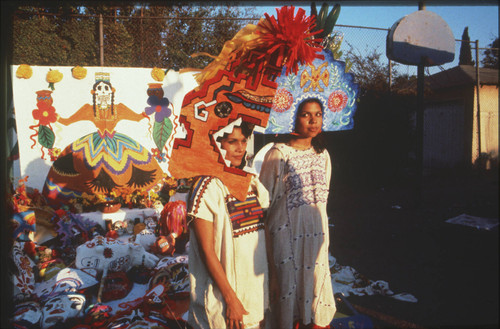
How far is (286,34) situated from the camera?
170 centimetres

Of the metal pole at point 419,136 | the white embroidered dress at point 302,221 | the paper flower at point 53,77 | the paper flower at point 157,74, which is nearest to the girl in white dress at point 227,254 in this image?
the white embroidered dress at point 302,221

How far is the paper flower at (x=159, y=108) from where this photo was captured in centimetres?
605

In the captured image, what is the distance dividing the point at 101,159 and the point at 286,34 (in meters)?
4.96

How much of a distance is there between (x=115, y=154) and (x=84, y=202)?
970 millimetres

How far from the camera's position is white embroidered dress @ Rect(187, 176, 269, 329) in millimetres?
1611

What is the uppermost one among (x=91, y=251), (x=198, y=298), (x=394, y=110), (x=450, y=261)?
(x=394, y=110)

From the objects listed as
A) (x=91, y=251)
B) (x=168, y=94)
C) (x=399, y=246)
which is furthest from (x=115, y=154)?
(x=399, y=246)

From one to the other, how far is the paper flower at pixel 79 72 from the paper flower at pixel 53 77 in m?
0.21

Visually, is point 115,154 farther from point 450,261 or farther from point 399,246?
point 450,261

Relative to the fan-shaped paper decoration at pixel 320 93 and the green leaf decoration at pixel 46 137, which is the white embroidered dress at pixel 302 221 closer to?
the fan-shaped paper decoration at pixel 320 93

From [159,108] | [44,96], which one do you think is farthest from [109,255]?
[44,96]

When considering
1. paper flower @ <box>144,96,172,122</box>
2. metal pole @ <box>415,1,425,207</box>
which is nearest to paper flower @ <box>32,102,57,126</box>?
paper flower @ <box>144,96,172,122</box>

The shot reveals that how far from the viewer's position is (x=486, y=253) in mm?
4422

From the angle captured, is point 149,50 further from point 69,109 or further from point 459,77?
point 459,77
